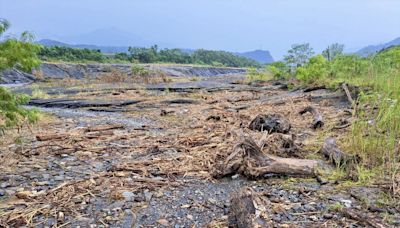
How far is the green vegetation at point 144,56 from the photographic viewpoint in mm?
38375

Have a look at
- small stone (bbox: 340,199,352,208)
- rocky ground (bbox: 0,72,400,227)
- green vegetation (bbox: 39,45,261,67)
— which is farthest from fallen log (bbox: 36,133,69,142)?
green vegetation (bbox: 39,45,261,67)

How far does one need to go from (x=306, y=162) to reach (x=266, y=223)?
4.72 feet

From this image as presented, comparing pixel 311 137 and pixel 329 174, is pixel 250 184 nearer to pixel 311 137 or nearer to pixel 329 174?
pixel 329 174

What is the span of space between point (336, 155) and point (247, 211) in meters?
→ 1.58

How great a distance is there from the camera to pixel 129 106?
1046 cm

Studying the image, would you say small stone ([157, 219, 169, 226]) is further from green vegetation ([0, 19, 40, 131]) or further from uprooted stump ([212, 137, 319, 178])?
green vegetation ([0, 19, 40, 131])

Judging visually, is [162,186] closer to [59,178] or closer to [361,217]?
[59,178]

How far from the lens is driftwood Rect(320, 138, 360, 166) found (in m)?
Result: 3.72

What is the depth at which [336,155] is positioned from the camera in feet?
12.6

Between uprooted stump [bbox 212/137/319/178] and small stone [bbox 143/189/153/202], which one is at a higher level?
uprooted stump [bbox 212/137/319/178]

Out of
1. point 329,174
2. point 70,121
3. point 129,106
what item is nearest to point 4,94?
point 329,174

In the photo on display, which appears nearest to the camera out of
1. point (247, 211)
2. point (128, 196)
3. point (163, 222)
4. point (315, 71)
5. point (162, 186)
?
point (247, 211)

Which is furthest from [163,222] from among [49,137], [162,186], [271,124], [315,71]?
[315,71]

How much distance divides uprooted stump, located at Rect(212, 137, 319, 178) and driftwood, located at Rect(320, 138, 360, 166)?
0.19m
